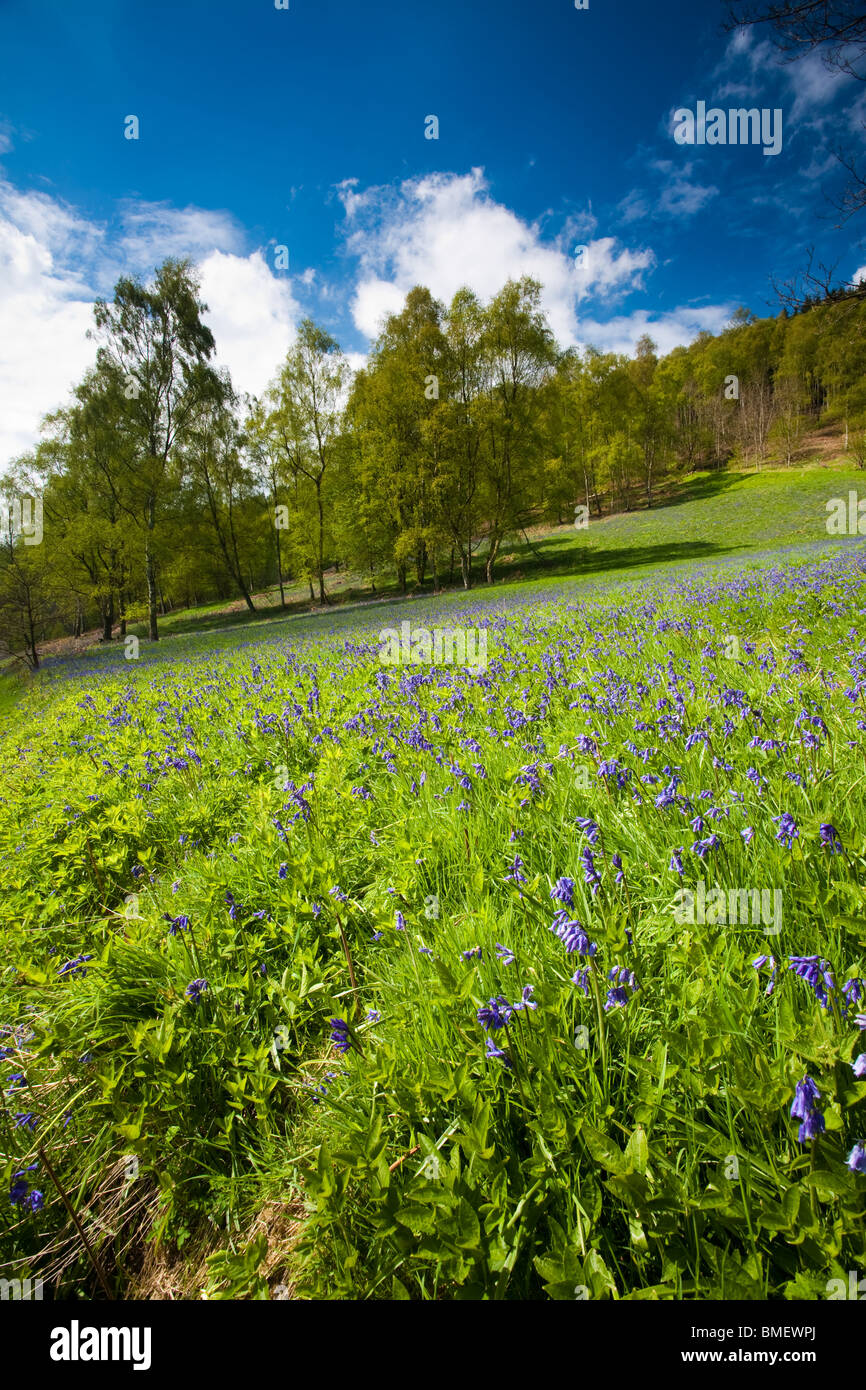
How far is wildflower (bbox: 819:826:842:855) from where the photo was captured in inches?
84.0

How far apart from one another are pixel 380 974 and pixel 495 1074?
0.94 m

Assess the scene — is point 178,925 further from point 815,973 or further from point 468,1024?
point 815,973

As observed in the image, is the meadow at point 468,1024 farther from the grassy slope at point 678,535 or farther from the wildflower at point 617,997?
the grassy slope at point 678,535

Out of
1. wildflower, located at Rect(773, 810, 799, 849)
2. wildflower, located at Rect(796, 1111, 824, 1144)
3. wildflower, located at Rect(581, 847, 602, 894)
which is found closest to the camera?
wildflower, located at Rect(796, 1111, 824, 1144)

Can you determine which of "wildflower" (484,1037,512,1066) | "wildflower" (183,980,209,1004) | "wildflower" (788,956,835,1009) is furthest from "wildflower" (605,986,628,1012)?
"wildflower" (183,980,209,1004)

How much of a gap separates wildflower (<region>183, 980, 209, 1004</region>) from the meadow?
0.05 meters

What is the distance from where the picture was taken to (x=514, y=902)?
98.7 inches

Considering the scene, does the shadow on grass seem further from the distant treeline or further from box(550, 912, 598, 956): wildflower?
box(550, 912, 598, 956): wildflower

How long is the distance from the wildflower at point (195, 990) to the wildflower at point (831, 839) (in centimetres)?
279

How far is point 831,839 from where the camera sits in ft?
7.05

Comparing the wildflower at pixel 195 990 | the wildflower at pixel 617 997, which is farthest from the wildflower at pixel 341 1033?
the wildflower at pixel 617 997

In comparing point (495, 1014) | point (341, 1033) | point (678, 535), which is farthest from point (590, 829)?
point (678, 535)
